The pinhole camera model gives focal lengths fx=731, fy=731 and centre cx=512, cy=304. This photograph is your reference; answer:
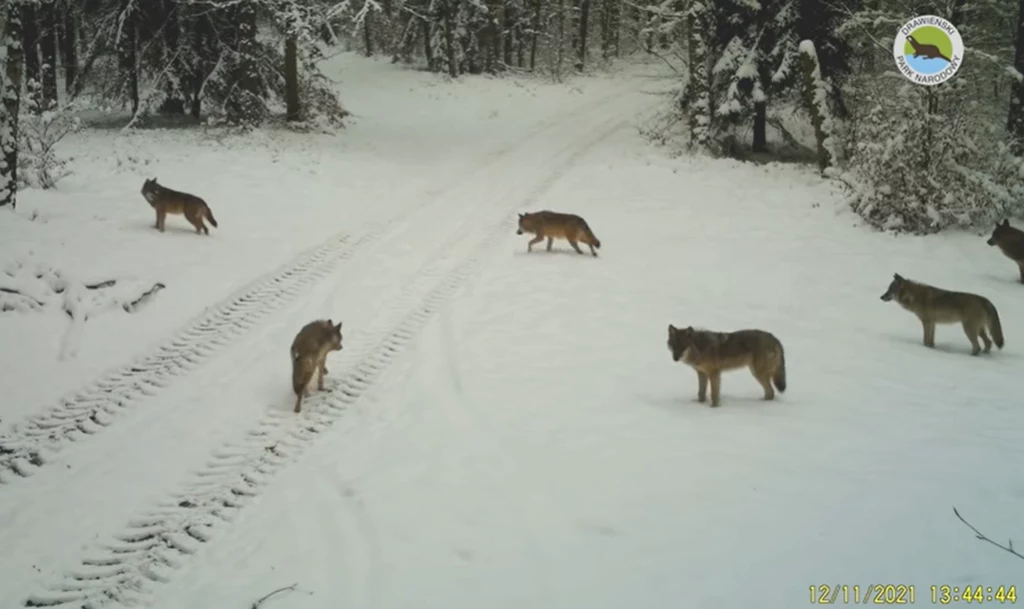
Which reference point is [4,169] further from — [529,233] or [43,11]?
[43,11]

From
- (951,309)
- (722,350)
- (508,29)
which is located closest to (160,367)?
(722,350)

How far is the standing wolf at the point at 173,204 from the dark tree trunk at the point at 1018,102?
17.8 metres

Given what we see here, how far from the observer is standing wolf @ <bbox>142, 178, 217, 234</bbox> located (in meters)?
13.0

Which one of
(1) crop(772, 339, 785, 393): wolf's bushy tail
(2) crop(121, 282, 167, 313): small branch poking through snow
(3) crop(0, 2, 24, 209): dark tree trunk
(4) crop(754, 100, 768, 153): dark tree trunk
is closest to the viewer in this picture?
(1) crop(772, 339, 785, 393): wolf's bushy tail

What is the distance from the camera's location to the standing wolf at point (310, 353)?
7.66 m

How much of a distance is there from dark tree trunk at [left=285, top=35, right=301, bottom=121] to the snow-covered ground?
7.24 metres

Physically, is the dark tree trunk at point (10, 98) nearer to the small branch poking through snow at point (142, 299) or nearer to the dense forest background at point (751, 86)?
the dense forest background at point (751, 86)

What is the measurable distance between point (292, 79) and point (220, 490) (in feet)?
64.4

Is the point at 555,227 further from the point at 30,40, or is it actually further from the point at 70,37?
the point at 70,37

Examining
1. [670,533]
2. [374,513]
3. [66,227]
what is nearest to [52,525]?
[374,513]

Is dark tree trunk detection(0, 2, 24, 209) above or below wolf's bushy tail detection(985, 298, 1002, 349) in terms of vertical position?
above

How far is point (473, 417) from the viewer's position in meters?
7.75

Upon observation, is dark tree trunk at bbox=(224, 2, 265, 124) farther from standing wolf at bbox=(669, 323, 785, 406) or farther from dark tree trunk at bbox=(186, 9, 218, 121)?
standing wolf at bbox=(669, 323, 785, 406)
